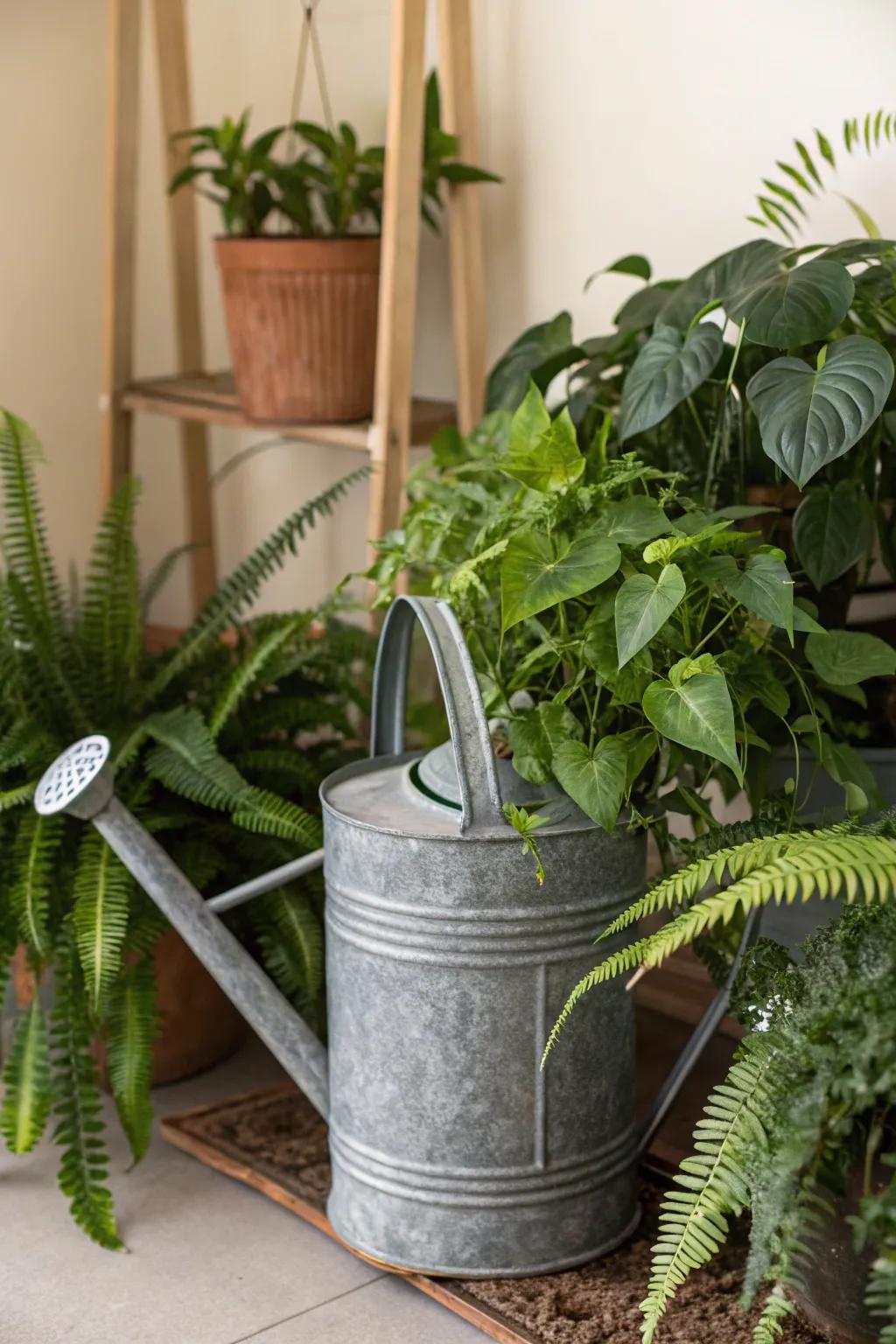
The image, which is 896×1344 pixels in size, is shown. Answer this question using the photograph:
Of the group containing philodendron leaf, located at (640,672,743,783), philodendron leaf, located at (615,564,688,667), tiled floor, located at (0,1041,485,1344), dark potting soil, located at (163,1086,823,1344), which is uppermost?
philodendron leaf, located at (615,564,688,667)

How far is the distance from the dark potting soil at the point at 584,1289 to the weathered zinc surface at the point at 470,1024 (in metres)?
0.02

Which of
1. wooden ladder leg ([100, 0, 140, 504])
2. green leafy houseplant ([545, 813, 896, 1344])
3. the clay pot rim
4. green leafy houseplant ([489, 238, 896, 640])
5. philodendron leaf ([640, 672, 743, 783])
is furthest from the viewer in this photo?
wooden ladder leg ([100, 0, 140, 504])

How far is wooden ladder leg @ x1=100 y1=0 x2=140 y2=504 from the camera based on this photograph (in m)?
2.29

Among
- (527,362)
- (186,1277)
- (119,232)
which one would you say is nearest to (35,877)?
(186,1277)

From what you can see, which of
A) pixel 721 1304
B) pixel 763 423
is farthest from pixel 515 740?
pixel 721 1304

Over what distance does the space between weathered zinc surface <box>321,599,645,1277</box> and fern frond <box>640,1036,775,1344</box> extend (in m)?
0.26

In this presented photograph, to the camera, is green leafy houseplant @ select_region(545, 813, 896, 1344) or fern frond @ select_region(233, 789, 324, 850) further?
fern frond @ select_region(233, 789, 324, 850)

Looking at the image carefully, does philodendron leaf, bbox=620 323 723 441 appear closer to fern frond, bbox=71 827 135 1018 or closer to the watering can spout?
the watering can spout

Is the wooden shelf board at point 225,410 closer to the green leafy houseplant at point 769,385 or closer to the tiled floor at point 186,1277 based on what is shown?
the green leafy houseplant at point 769,385

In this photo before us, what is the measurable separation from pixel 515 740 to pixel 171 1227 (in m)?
0.68

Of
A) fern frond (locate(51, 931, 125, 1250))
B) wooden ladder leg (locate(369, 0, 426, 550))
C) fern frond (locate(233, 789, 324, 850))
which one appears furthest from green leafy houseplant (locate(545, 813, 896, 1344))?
wooden ladder leg (locate(369, 0, 426, 550))

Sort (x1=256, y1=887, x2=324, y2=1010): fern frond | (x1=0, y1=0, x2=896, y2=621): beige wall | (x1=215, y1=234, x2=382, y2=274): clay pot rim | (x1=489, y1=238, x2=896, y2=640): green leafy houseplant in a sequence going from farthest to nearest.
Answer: (x1=215, y1=234, x2=382, y2=274): clay pot rim → (x1=0, y1=0, x2=896, y2=621): beige wall → (x1=256, y1=887, x2=324, y2=1010): fern frond → (x1=489, y1=238, x2=896, y2=640): green leafy houseplant

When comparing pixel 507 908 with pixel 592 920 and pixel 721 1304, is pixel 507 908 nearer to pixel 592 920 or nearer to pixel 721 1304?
pixel 592 920

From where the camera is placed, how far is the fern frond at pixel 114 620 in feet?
5.99
